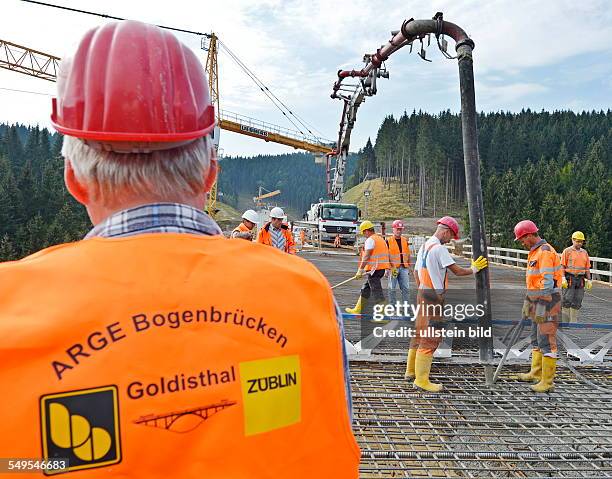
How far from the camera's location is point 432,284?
5809mm

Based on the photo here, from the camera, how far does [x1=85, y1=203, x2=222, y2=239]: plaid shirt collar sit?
3.10 feet

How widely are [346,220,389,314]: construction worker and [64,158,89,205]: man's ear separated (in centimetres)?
851

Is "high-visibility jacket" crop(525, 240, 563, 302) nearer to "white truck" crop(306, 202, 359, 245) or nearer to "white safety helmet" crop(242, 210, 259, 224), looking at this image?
"white safety helmet" crop(242, 210, 259, 224)

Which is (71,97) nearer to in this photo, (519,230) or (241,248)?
(241,248)

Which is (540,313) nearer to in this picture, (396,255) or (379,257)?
(379,257)

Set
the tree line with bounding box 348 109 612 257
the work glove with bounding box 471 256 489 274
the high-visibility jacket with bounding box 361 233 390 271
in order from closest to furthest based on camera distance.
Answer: the work glove with bounding box 471 256 489 274, the high-visibility jacket with bounding box 361 233 390 271, the tree line with bounding box 348 109 612 257

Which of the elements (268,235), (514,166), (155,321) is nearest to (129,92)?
(155,321)

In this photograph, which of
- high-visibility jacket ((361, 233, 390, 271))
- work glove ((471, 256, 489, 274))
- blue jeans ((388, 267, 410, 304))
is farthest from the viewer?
blue jeans ((388, 267, 410, 304))

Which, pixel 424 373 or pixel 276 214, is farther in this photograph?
pixel 276 214

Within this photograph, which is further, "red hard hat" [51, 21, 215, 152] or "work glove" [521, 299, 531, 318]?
"work glove" [521, 299, 531, 318]

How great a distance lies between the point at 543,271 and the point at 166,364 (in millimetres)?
6033

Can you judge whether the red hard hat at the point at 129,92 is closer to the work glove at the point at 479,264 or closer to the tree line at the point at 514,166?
the work glove at the point at 479,264

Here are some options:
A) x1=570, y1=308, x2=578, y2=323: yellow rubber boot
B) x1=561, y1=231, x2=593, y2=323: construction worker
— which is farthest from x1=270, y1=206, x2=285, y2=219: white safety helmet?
x1=570, y1=308, x2=578, y2=323: yellow rubber boot

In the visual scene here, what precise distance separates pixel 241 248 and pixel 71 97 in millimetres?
454
